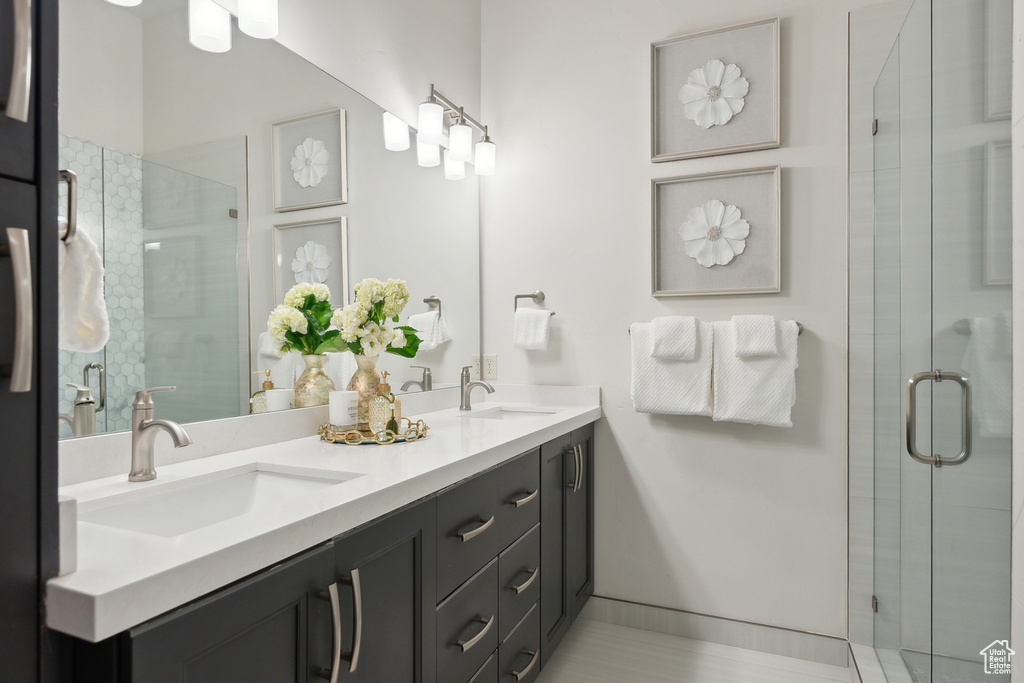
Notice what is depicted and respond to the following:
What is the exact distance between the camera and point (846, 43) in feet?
6.48

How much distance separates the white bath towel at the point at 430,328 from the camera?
7.11ft

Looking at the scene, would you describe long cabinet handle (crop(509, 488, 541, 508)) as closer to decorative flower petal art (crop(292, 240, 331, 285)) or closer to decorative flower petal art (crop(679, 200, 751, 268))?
decorative flower petal art (crop(292, 240, 331, 285))

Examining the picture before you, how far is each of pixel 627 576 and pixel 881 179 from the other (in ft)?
5.34

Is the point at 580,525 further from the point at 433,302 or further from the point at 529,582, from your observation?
the point at 433,302

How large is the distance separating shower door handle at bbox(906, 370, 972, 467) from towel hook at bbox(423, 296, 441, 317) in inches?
59.4

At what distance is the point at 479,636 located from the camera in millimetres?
1394

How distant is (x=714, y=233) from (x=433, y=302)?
1.06m

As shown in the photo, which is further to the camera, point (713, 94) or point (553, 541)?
point (713, 94)

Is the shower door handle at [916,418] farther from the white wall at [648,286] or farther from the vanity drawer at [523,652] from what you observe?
the vanity drawer at [523,652]

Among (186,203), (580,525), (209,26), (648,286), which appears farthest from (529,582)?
(209,26)

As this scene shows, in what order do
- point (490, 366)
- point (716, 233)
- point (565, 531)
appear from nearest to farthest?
1. point (565, 531)
2. point (716, 233)
3. point (490, 366)

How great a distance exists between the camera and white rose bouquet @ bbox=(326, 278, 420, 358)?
155 centimetres

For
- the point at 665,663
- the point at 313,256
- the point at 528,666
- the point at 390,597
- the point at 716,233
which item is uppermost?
the point at 716,233

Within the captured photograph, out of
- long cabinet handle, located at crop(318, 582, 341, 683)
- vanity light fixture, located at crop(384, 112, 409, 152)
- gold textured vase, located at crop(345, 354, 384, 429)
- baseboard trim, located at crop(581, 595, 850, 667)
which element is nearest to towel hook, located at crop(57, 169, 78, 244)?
long cabinet handle, located at crop(318, 582, 341, 683)
